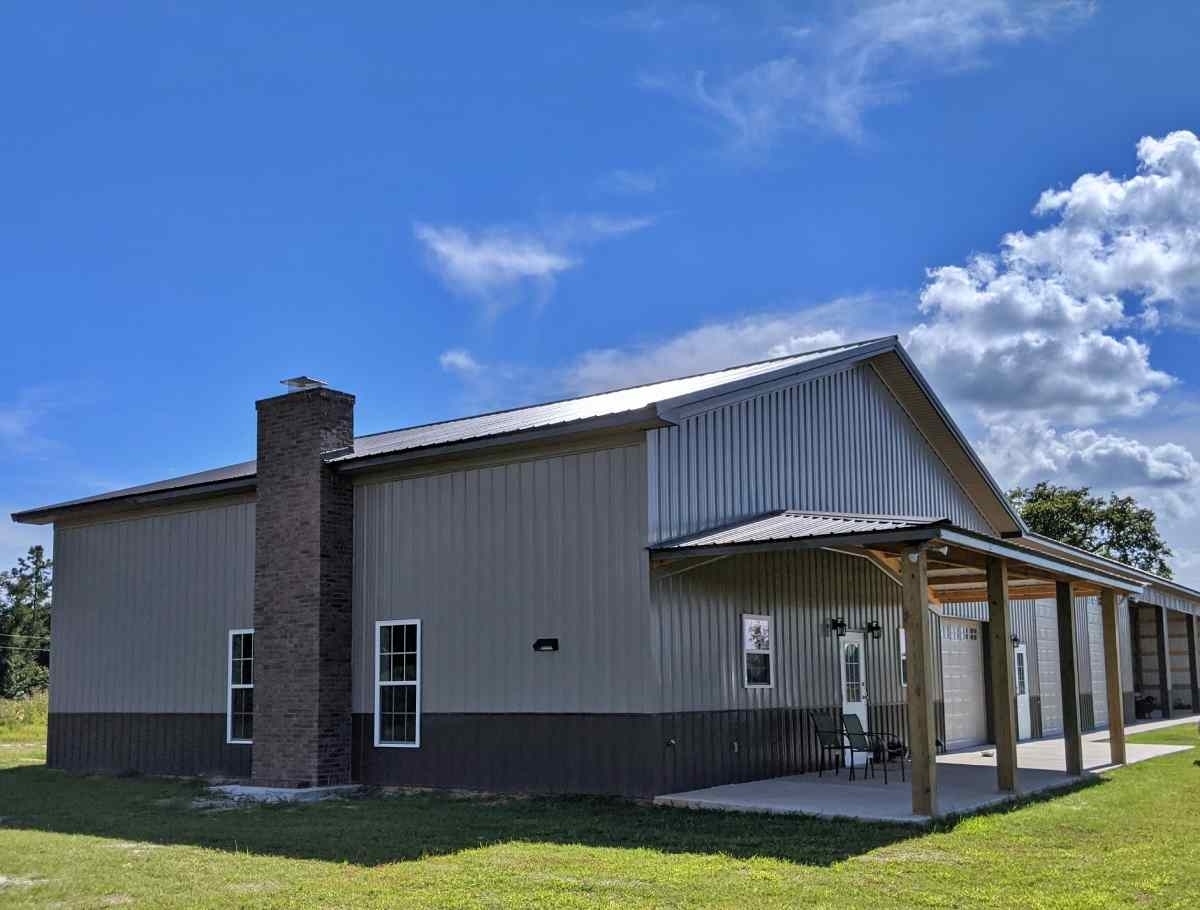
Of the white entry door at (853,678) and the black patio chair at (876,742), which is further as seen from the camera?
the white entry door at (853,678)

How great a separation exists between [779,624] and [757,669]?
790 millimetres

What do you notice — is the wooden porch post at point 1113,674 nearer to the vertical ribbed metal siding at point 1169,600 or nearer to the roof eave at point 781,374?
the roof eave at point 781,374

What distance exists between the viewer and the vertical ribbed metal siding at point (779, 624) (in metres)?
13.9

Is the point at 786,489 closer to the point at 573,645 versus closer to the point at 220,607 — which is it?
the point at 573,645

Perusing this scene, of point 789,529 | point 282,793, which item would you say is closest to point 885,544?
point 789,529

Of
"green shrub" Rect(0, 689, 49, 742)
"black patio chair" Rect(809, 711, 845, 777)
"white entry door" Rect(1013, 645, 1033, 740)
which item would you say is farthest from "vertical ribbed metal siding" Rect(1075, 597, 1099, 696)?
"green shrub" Rect(0, 689, 49, 742)

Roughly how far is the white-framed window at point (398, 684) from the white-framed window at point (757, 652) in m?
4.06

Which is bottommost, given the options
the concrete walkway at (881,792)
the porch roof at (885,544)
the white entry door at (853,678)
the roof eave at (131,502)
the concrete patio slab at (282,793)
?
the concrete patio slab at (282,793)

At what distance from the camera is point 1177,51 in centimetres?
A: 1309

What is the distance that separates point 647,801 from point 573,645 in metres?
1.93

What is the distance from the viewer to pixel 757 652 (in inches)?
605

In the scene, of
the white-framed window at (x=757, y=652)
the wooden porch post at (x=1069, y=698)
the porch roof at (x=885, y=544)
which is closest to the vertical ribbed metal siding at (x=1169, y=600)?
the porch roof at (x=885, y=544)

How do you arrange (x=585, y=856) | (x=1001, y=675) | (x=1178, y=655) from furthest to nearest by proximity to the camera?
1. (x=1178, y=655)
2. (x=1001, y=675)
3. (x=585, y=856)

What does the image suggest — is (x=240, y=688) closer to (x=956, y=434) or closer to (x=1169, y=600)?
(x=956, y=434)
